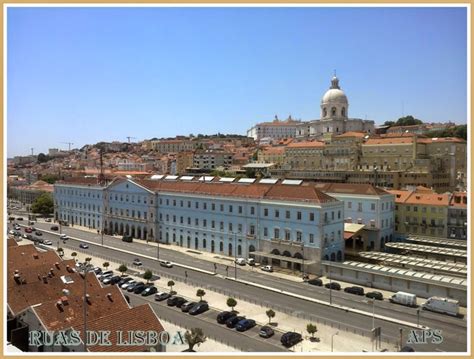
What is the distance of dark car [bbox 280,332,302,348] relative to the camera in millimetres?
26547

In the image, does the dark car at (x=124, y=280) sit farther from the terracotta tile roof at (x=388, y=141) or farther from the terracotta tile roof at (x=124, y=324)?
the terracotta tile roof at (x=388, y=141)

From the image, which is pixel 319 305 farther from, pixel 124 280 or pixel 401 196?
pixel 401 196

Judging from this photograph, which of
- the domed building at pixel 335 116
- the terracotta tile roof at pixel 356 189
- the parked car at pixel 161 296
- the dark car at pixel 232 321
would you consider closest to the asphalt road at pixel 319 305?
the dark car at pixel 232 321

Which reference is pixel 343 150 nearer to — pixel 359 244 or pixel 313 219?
pixel 359 244

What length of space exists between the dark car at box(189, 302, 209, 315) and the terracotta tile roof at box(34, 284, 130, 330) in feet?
20.5

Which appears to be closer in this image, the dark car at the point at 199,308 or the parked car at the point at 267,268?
the dark car at the point at 199,308

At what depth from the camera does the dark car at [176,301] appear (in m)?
33.8

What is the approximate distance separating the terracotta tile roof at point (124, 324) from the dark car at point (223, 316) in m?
6.38

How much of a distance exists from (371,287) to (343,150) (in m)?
53.0

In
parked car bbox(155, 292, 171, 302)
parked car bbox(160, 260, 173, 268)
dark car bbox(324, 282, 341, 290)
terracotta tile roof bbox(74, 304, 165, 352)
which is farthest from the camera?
parked car bbox(160, 260, 173, 268)

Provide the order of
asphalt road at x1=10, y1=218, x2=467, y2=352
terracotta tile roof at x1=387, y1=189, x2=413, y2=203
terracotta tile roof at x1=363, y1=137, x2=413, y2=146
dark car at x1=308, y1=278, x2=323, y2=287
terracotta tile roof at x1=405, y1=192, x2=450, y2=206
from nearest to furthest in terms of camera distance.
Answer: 1. asphalt road at x1=10, y1=218, x2=467, y2=352
2. dark car at x1=308, y1=278, x2=323, y2=287
3. terracotta tile roof at x1=405, y1=192, x2=450, y2=206
4. terracotta tile roof at x1=387, y1=189, x2=413, y2=203
5. terracotta tile roof at x1=363, y1=137, x2=413, y2=146

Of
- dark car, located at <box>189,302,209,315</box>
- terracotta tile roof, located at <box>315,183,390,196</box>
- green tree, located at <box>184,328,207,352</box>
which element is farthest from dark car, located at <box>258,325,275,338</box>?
terracotta tile roof, located at <box>315,183,390,196</box>

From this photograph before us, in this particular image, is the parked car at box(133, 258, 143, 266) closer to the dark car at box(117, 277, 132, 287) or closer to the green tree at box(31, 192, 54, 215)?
the dark car at box(117, 277, 132, 287)

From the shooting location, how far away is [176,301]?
33969 mm
